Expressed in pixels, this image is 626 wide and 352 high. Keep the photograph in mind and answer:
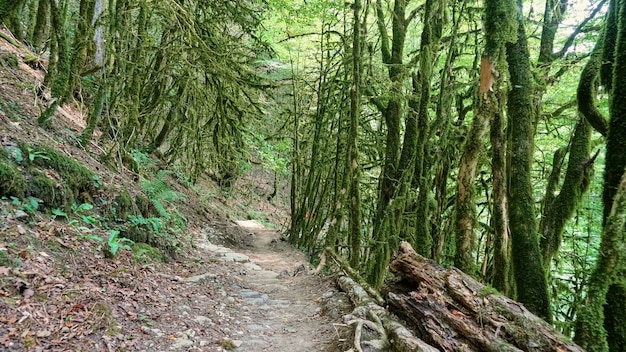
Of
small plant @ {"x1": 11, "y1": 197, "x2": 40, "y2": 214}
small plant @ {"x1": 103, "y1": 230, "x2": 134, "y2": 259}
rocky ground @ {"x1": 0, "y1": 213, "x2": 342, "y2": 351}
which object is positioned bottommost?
rocky ground @ {"x1": 0, "y1": 213, "x2": 342, "y2": 351}

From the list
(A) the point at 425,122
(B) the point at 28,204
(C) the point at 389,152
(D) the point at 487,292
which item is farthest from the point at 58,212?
(C) the point at 389,152

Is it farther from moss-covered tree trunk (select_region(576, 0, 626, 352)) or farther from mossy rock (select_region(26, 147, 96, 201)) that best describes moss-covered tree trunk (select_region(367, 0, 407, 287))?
mossy rock (select_region(26, 147, 96, 201))

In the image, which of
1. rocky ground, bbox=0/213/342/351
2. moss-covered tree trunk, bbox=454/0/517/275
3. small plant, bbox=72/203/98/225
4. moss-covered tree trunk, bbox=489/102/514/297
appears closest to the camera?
rocky ground, bbox=0/213/342/351

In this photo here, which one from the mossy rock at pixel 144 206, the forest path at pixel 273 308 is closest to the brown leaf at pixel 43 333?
the forest path at pixel 273 308

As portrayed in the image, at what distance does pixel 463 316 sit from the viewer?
3.29 meters

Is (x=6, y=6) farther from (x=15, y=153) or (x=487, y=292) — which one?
(x=487, y=292)

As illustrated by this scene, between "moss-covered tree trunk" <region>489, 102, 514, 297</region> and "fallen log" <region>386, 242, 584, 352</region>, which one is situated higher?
"moss-covered tree trunk" <region>489, 102, 514, 297</region>

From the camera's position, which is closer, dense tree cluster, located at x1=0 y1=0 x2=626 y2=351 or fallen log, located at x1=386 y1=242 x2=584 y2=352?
fallen log, located at x1=386 y1=242 x2=584 y2=352

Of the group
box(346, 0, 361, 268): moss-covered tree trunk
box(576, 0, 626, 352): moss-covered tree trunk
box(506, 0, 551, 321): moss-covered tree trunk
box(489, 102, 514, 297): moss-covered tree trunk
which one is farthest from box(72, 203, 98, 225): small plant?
box(576, 0, 626, 352): moss-covered tree trunk

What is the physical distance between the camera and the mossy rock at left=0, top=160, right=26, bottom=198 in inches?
149

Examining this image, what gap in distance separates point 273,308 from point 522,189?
144 inches

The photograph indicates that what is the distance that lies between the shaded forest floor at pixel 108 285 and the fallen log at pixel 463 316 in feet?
3.68

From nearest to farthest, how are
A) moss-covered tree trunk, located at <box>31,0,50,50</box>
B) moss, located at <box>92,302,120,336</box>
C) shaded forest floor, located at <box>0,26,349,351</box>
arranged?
shaded forest floor, located at <box>0,26,349,351</box> → moss, located at <box>92,302,120,336</box> → moss-covered tree trunk, located at <box>31,0,50,50</box>

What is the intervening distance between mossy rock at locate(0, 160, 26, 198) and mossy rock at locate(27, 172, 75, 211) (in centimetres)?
13
